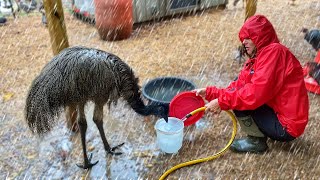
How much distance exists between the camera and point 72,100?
114 inches

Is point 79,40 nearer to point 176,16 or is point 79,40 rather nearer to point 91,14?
point 91,14

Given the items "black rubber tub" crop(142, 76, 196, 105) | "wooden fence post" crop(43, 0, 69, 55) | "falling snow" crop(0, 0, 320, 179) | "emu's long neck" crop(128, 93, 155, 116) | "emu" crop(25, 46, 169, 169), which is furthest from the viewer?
"black rubber tub" crop(142, 76, 196, 105)

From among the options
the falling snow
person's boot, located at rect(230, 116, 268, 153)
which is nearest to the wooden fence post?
the falling snow

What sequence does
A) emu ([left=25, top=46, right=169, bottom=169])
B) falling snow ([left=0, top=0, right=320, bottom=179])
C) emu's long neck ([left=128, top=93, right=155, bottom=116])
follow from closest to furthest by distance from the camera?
emu ([left=25, top=46, right=169, bottom=169]) → emu's long neck ([left=128, top=93, right=155, bottom=116]) → falling snow ([left=0, top=0, right=320, bottom=179])

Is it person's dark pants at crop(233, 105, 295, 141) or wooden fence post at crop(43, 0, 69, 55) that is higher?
wooden fence post at crop(43, 0, 69, 55)

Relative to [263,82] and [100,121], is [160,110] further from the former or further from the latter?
[263,82]

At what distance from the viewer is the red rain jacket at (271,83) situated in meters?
2.84

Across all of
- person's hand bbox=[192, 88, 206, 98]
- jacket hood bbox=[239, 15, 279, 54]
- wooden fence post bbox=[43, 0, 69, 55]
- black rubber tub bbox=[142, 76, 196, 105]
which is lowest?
black rubber tub bbox=[142, 76, 196, 105]

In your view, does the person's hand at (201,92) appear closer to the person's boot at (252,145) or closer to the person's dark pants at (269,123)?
the person's dark pants at (269,123)

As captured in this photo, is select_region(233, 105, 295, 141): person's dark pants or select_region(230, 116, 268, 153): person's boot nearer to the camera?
select_region(233, 105, 295, 141): person's dark pants

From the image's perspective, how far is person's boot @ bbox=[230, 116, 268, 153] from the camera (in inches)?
133

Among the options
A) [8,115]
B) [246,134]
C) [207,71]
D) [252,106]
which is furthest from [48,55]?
[252,106]

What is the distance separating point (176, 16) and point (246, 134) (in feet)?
17.4

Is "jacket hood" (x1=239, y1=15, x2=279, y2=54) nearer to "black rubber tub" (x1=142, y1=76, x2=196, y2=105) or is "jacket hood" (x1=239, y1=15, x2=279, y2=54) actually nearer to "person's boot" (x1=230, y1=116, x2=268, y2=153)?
"person's boot" (x1=230, y1=116, x2=268, y2=153)
